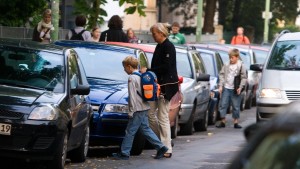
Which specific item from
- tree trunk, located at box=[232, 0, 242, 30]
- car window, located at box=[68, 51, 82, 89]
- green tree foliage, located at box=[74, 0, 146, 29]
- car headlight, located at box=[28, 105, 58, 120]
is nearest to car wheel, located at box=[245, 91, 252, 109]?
green tree foliage, located at box=[74, 0, 146, 29]

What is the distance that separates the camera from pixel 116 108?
45.1ft

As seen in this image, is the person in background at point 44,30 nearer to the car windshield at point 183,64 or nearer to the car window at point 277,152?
the car windshield at point 183,64

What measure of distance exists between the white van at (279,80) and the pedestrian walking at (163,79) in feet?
9.23

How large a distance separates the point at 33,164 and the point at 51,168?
116 centimetres

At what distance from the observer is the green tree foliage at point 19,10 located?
74.8ft

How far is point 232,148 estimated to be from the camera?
1579cm

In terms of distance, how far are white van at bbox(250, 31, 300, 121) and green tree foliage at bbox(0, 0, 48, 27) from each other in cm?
713

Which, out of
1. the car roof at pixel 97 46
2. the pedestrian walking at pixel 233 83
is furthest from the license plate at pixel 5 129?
the pedestrian walking at pixel 233 83

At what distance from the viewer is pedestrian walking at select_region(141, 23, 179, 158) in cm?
1409

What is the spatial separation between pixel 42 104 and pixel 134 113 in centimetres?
233

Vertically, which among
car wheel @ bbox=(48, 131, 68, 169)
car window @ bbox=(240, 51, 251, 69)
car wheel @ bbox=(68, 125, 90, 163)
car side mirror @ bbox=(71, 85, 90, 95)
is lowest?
car window @ bbox=(240, 51, 251, 69)

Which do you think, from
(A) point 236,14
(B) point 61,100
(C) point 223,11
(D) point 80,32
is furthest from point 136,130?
(C) point 223,11

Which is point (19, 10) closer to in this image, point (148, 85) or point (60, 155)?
point (148, 85)

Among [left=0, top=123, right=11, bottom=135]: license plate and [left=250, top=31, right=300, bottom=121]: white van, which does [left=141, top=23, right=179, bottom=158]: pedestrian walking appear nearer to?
[left=250, top=31, right=300, bottom=121]: white van
